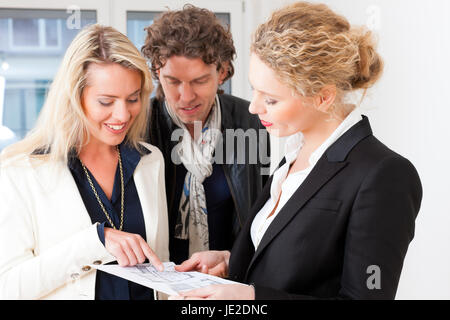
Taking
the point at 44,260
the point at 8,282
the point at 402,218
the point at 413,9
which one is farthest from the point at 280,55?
the point at 413,9

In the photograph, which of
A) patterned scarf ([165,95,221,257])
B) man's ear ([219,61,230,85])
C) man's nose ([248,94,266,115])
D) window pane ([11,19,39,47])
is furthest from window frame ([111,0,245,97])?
man's nose ([248,94,266,115])

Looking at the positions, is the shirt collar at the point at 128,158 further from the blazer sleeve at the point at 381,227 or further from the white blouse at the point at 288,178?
the blazer sleeve at the point at 381,227

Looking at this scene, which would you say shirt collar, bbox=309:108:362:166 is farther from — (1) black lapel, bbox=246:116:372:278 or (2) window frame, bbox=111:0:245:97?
(2) window frame, bbox=111:0:245:97

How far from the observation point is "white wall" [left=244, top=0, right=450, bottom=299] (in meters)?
2.30

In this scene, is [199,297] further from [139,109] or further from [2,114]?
[2,114]

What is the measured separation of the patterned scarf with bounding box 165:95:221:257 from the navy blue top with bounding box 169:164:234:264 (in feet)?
0.09

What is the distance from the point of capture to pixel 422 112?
244 cm

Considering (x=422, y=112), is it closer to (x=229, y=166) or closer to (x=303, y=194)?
(x=229, y=166)

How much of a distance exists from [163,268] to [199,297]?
233 millimetres

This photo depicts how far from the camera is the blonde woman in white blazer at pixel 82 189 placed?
1.36 m

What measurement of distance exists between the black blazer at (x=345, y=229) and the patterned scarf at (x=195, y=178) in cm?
63

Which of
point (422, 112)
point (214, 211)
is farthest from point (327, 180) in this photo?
point (422, 112)

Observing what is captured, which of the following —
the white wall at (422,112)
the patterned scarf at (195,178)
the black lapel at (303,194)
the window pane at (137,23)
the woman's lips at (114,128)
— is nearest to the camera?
the black lapel at (303,194)

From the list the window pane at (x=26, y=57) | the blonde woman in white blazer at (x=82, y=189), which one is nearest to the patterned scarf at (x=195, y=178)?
the blonde woman in white blazer at (x=82, y=189)
